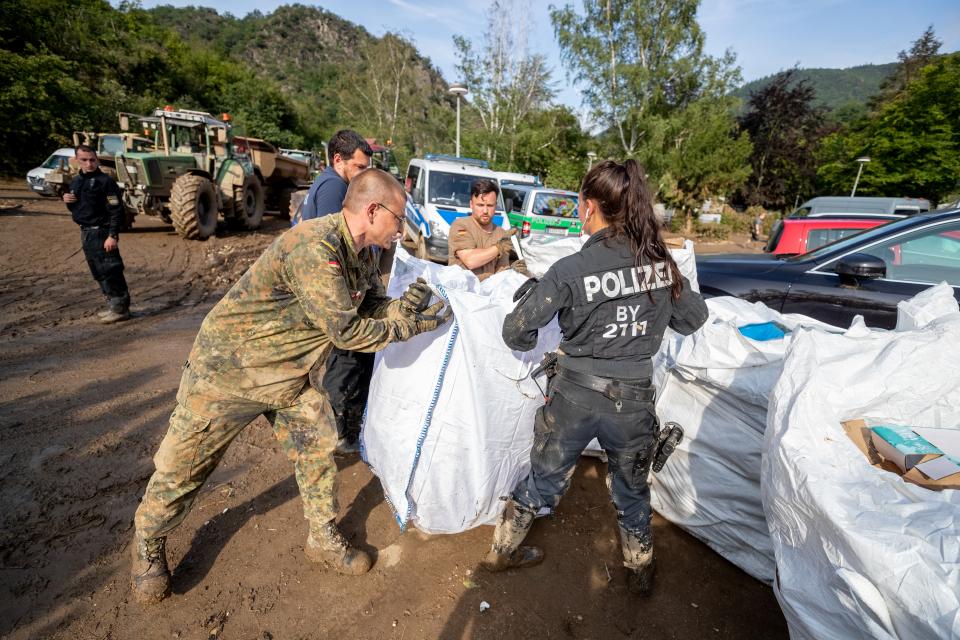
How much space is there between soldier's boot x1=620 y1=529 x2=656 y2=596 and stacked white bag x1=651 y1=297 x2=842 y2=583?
1.32ft

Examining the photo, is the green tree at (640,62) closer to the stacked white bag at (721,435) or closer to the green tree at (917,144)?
the green tree at (917,144)

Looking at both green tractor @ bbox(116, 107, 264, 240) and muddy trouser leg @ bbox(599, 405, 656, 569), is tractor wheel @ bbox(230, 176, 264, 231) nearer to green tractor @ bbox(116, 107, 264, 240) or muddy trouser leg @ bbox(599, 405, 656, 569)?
green tractor @ bbox(116, 107, 264, 240)

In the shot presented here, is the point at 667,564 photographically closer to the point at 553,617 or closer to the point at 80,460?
the point at 553,617

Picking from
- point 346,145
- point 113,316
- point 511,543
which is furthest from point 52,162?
point 511,543

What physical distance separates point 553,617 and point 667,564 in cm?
64

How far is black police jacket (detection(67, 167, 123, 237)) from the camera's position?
4.47m

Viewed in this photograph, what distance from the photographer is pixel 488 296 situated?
2092mm

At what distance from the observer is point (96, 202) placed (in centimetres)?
451

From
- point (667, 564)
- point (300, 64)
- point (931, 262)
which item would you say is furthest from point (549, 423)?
point (300, 64)

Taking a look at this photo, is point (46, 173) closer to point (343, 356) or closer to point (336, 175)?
point (336, 175)

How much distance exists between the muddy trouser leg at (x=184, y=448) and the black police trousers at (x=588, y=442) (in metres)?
1.20

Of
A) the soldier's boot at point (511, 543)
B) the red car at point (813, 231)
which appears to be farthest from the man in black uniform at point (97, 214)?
the red car at point (813, 231)

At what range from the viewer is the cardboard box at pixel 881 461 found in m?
1.32

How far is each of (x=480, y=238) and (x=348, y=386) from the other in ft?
4.04
